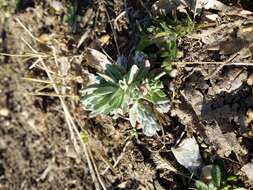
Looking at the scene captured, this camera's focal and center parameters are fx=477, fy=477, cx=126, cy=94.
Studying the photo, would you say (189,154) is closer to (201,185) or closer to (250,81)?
(201,185)

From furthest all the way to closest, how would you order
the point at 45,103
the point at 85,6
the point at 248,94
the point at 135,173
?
the point at 45,103, the point at 85,6, the point at 135,173, the point at 248,94

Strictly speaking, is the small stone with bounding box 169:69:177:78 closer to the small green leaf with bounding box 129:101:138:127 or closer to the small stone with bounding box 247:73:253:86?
the small green leaf with bounding box 129:101:138:127

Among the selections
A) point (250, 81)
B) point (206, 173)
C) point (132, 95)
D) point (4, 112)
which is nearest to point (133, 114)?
point (132, 95)

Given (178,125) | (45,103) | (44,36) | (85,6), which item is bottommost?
(45,103)

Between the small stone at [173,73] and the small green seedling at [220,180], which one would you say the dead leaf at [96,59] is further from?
the small green seedling at [220,180]

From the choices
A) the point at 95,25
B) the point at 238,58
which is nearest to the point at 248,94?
the point at 238,58

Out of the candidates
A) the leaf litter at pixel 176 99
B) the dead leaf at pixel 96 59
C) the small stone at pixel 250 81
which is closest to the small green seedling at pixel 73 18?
the leaf litter at pixel 176 99

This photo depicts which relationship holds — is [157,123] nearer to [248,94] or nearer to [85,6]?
[248,94]
